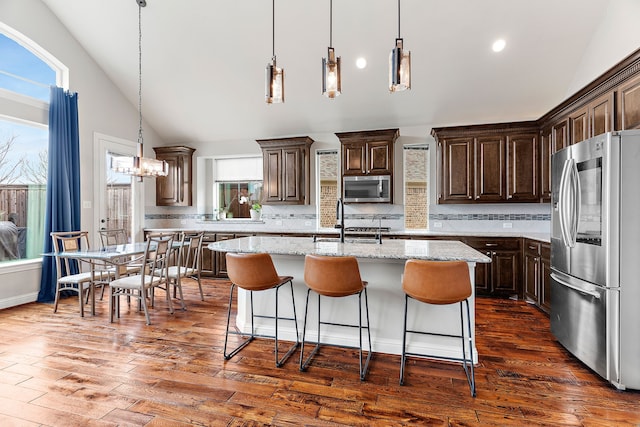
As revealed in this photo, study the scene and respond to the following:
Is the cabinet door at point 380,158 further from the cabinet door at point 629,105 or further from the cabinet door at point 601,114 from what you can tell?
the cabinet door at point 629,105

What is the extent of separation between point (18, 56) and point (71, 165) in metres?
1.47

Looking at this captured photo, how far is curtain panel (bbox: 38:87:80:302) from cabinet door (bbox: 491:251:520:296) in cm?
602

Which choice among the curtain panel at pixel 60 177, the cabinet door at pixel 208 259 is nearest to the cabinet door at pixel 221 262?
the cabinet door at pixel 208 259

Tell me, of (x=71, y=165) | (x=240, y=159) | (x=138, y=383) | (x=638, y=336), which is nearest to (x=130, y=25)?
(x=71, y=165)

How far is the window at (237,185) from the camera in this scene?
21.4ft

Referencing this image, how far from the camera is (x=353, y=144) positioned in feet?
17.6

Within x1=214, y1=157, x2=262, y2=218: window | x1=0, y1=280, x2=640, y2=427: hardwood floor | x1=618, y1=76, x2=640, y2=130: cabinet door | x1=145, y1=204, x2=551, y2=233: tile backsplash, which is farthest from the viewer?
x1=214, y1=157, x2=262, y2=218: window

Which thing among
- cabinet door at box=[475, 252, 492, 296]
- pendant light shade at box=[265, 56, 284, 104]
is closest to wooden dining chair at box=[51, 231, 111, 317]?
pendant light shade at box=[265, 56, 284, 104]

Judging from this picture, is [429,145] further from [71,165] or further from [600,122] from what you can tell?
[71,165]

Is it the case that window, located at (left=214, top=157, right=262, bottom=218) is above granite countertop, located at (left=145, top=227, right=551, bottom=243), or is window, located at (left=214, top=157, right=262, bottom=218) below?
above

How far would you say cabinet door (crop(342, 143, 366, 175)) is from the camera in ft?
17.6

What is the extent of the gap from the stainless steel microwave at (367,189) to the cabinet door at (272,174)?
46.9 inches

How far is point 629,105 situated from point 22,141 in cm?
686

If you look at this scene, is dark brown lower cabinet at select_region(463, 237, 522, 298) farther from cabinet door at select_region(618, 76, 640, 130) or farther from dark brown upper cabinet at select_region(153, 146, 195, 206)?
dark brown upper cabinet at select_region(153, 146, 195, 206)
